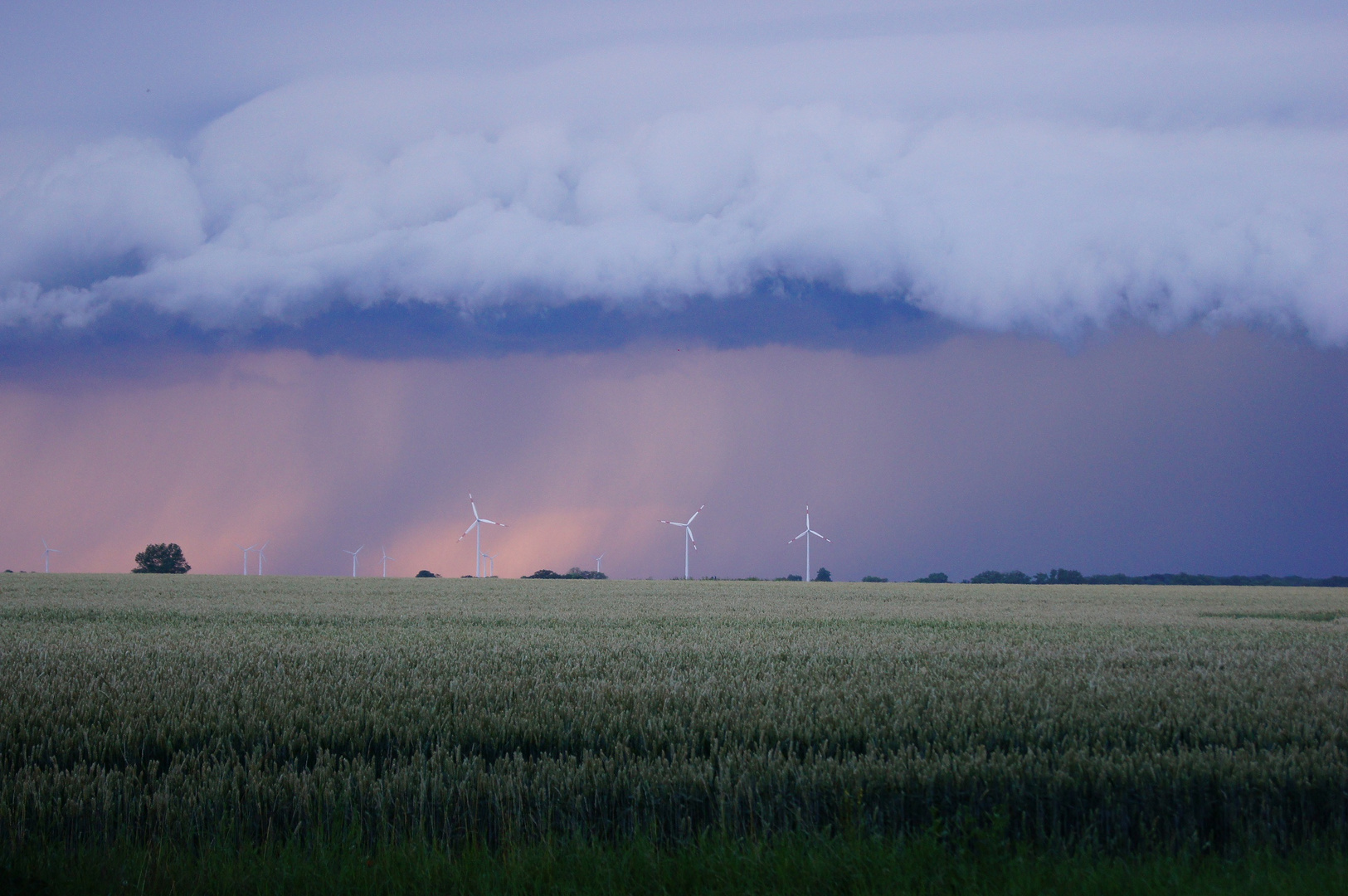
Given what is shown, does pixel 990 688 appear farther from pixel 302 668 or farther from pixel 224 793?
pixel 302 668

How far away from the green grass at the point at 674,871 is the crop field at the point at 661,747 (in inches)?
12.4

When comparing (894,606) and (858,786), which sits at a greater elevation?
(858,786)

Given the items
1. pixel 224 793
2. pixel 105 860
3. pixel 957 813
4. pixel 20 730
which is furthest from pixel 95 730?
pixel 957 813

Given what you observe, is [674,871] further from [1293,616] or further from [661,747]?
[1293,616]

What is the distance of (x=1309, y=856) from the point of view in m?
5.50

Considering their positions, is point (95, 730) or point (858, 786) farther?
point (95, 730)

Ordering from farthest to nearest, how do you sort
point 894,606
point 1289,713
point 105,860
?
1. point 894,606
2. point 1289,713
3. point 105,860

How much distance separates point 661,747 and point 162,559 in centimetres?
16792

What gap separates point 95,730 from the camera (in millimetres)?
7742

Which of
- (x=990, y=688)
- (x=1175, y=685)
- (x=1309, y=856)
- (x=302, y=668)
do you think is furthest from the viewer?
(x=302, y=668)

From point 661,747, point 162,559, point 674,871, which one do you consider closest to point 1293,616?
point 661,747

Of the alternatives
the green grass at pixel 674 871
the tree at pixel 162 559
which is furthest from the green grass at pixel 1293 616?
the tree at pixel 162 559

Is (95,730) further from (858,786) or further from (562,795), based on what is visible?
(858,786)

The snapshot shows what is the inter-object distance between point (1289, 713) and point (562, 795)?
7.76 metres
